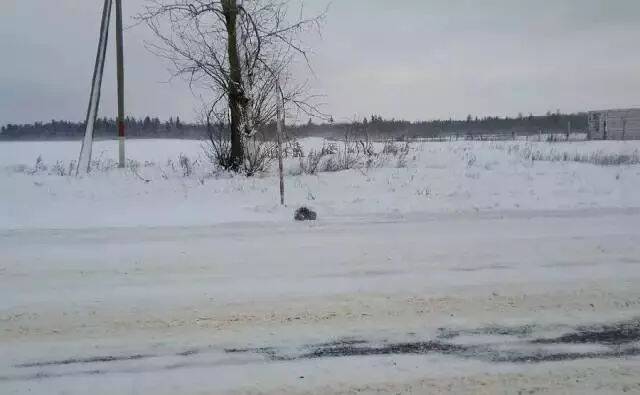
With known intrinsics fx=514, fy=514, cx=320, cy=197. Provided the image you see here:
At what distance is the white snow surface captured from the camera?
9602 millimetres

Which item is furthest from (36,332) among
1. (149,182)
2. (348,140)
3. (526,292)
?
(348,140)

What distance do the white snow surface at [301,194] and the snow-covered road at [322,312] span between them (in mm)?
1673

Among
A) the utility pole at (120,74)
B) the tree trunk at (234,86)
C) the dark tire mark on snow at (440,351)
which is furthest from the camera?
the utility pole at (120,74)

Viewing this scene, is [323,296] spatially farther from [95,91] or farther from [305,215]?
[95,91]

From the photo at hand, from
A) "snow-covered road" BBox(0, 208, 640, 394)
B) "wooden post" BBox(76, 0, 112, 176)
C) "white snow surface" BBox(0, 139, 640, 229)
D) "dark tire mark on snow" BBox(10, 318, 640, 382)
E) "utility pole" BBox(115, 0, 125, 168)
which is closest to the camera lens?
"snow-covered road" BBox(0, 208, 640, 394)

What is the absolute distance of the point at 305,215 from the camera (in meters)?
9.12

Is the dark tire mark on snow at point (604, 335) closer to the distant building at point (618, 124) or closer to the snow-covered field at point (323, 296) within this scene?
the snow-covered field at point (323, 296)

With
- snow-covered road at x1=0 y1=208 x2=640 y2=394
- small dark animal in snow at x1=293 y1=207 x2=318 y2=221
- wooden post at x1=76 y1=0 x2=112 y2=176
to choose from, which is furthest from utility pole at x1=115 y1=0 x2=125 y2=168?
small dark animal in snow at x1=293 y1=207 x2=318 y2=221

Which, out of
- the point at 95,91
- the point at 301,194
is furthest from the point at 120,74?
the point at 301,194

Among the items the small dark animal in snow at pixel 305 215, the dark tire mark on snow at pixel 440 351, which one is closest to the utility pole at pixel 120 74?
the small dark animal in snow at pixel 305 215

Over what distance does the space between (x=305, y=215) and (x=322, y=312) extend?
4.47 metres

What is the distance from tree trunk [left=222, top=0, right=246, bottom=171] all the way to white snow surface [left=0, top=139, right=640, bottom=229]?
36.0 inches

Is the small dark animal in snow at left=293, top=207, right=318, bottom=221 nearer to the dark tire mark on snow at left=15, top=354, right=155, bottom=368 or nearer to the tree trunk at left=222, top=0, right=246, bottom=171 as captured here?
the dark tire mark on snow at left=15, top=354, right=155, bottom=368

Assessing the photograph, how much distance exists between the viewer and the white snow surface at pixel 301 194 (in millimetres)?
9602
